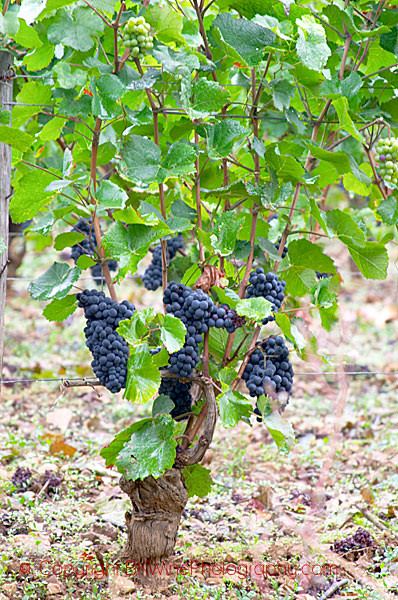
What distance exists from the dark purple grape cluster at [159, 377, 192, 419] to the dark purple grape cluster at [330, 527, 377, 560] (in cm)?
76

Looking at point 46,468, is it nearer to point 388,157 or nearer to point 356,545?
point 356,545

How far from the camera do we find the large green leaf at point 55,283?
5.61 ft

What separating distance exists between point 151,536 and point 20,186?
1.13 metres

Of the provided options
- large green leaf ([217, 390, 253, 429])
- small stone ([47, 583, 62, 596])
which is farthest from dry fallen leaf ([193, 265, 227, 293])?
small stone ([47, 583, 62, 596])

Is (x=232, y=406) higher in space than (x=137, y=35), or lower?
lower

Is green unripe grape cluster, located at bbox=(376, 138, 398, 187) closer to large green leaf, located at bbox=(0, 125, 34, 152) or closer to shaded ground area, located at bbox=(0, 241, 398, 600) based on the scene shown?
shaded ground area, located at bbox=(0, 241, 398, 600)

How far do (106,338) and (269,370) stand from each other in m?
0.49

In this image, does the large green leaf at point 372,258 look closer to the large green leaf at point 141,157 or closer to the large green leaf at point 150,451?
the large green leaf at point 141,157

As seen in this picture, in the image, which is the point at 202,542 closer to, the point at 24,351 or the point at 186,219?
the point at 186,219

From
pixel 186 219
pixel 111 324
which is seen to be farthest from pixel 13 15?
pixel 111 324

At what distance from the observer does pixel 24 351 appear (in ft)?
14.8

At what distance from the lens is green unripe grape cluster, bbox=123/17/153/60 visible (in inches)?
59.9

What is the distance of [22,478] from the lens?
2.61m

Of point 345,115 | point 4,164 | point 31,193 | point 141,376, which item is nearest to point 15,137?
point 31,193
